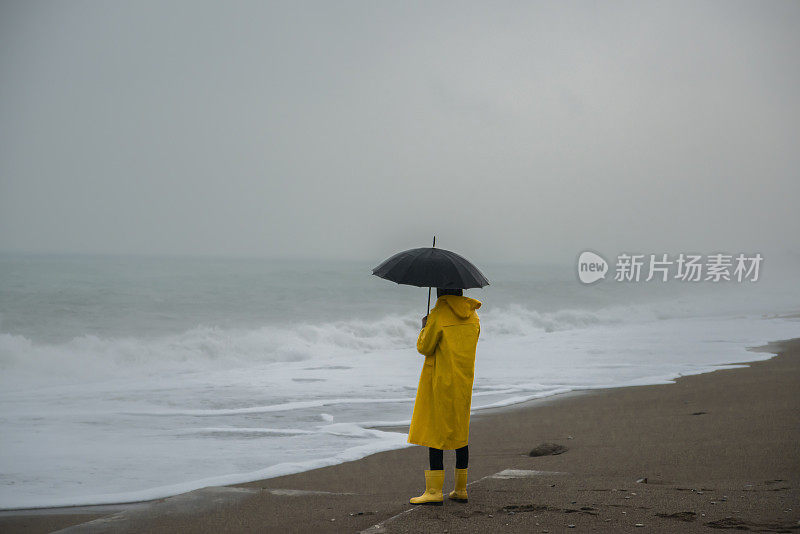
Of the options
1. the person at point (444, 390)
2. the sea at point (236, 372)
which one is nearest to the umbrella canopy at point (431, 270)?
the person at point (444, 390)

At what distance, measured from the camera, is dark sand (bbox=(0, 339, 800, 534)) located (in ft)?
14.0

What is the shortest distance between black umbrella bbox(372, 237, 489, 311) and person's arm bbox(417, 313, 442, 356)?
11 centimetres

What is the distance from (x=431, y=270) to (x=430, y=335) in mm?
422

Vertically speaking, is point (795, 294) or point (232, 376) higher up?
point (795, 294)

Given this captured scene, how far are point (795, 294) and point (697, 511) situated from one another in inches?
1825

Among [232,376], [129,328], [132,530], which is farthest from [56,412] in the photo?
[129,328]

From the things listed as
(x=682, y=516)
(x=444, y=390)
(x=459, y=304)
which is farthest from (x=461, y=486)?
(x=682, y=516)

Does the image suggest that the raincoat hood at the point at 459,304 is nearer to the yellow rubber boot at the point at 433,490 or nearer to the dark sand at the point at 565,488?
the yellow rubber boot at the point at 433,490

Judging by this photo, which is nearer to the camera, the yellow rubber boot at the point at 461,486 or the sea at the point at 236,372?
the yellow rubber boot at the point at 461,486

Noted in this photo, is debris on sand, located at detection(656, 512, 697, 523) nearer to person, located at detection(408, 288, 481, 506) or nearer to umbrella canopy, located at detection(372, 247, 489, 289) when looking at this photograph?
person, located at detection(408, 288, 481, 506)

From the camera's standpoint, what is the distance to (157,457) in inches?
278

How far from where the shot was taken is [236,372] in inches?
579

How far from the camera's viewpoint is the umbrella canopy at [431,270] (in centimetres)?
472

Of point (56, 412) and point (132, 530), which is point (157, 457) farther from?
point (56, 412)
